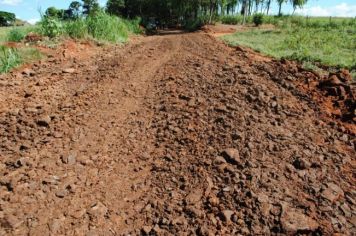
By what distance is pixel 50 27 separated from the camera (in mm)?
10250

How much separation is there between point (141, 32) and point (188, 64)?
47.3 feet

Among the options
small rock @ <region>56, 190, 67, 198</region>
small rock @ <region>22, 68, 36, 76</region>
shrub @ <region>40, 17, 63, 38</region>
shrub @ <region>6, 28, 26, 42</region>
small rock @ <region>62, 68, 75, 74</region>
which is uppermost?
shrub @ <region>40, 17, 63, 38</region>

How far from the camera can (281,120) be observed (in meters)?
5.22

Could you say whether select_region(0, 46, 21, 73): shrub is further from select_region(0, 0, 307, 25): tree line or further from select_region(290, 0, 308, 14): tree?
select_region(290, 0, 308, 14): tree

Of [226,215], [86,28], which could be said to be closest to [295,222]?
[226,215]

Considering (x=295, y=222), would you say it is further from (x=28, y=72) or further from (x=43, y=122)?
(x=28, y=72)

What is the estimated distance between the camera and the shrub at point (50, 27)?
10.3 meters

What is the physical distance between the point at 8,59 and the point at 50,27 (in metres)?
2.92

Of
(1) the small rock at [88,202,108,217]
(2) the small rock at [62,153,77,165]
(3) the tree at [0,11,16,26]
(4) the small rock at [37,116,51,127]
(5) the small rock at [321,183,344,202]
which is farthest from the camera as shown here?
(3) the tree at [0,11,16,26]

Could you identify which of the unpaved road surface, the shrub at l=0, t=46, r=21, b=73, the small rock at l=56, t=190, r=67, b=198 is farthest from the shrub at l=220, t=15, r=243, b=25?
the small rock at l=56, t=190, r=67, b=198

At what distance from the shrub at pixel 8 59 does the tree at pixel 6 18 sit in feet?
86.7

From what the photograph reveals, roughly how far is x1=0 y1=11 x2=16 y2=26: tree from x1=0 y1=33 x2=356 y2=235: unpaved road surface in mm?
28070

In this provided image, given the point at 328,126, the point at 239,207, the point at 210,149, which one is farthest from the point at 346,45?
the point at 239,207

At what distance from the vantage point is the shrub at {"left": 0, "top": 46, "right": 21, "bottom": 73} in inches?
295
